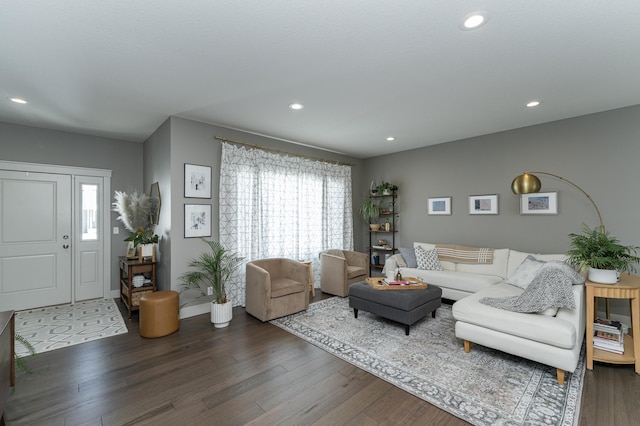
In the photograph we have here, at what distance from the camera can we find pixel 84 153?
469 centimetres

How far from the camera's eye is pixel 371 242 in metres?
6.49

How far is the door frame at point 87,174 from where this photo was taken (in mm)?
4199

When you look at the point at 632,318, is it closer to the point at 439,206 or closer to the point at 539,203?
the point at 539,203

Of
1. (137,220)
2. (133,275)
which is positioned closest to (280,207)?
(137,220)

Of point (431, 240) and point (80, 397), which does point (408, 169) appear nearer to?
point (431, 240)

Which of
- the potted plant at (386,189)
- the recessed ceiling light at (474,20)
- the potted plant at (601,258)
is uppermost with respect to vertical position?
the recessed ceiling light at (474,20)

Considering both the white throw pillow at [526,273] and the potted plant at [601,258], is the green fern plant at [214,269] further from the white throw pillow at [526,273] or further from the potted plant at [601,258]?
the potted plant at [601,258]

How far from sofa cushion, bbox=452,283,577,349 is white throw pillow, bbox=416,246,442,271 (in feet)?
5.36

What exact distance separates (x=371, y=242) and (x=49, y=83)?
5739 mm

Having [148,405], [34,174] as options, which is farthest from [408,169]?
[34,174]

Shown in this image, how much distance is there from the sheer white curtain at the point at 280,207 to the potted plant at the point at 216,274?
194 millimetres

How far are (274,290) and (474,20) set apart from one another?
345cm

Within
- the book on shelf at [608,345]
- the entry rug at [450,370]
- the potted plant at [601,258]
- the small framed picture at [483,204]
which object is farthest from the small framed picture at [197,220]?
the book on shelf at [608,345]

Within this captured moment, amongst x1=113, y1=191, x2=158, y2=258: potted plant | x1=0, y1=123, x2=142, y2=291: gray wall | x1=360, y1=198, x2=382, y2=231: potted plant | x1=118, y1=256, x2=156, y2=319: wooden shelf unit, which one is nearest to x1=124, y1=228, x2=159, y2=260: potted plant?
x1=113, y1=191, x2=158, y2=258: potted plant
